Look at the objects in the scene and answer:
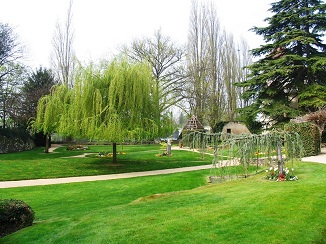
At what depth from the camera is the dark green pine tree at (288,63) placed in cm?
2064

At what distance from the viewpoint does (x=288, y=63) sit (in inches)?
870

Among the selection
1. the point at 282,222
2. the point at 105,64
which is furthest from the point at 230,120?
the point at 282,222

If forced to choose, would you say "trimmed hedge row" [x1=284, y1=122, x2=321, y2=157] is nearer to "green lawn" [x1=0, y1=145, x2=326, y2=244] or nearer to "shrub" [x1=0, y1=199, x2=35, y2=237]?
"green lawn" [x1=0, y1=145, x2=326, y2=244]

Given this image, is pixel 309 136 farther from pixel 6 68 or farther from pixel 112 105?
pixel 6 68

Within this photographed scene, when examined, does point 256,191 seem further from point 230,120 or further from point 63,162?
point 230,120

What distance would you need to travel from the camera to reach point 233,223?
4.49 meters

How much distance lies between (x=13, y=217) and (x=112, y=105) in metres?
8.68

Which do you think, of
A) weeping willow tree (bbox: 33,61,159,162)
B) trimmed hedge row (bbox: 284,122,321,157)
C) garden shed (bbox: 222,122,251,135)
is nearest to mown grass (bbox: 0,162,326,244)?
weeping willow tree (bbox: 33,61,159,162)

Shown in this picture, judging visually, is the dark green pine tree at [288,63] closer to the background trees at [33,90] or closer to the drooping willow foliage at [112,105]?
the drooping willow foliage at [112,105]

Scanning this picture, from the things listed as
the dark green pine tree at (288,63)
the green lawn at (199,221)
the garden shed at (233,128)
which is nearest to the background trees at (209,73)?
the garden shed at (233,128)

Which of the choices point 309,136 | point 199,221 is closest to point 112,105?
point 199,221

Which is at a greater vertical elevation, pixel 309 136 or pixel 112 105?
pixel 112 105

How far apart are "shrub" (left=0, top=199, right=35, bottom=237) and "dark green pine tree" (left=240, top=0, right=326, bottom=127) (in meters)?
18.3

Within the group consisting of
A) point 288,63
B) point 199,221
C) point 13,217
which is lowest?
point 13,217
